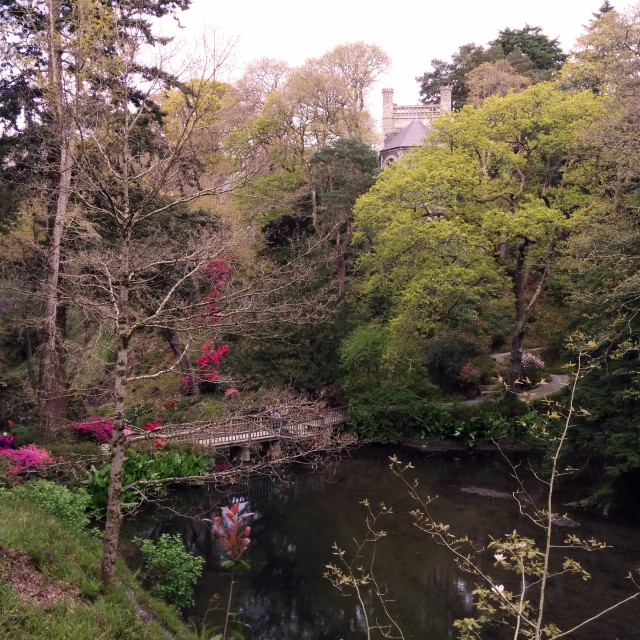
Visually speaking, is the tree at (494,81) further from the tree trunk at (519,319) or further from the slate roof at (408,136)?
the tree trunk at (519,319)

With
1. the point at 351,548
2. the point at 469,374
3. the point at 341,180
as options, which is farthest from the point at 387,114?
the point at 351,548

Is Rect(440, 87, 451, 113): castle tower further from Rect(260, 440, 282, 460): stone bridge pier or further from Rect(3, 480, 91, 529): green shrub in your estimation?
Rect(3, 480, 91, 529): green shrub

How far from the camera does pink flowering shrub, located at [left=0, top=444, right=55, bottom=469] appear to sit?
459 inches

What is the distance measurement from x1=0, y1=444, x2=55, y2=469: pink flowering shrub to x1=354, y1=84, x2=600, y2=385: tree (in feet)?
39.0

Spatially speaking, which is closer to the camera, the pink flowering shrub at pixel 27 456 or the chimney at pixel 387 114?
the pink flowering shrub at pixel 27 456

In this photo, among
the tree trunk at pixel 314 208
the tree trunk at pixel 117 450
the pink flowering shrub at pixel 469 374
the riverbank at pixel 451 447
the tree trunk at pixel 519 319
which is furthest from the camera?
the tree trunk at pixel 314 208

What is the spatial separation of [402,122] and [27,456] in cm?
3329

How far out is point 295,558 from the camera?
1216 cm

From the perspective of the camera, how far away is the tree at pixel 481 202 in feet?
61.0

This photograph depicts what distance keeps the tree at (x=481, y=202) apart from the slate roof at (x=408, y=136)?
47.2 feet

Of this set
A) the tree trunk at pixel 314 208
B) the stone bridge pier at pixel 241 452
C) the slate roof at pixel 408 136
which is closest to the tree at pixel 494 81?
the slate roof at pixel 408 136

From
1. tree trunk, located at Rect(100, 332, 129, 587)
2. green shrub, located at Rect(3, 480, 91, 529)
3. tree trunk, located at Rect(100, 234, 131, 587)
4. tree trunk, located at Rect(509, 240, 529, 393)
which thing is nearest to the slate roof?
tree trunk, located at Rect(509, 240, 529, 393)

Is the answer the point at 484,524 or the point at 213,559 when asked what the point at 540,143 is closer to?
the point at 484,524

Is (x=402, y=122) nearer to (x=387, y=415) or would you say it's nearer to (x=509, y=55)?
(x=509, y=55)
